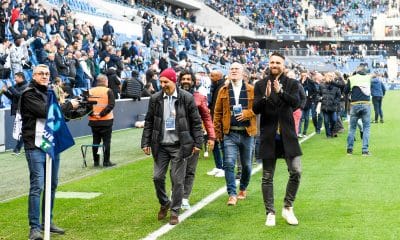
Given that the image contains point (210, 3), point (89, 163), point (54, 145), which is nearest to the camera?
point (54, 145)

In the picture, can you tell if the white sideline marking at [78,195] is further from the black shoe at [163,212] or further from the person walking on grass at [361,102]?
the person walking on grass at [361,102]

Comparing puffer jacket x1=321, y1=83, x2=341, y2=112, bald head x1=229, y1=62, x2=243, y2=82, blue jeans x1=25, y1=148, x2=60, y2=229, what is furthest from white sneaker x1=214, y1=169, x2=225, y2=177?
puffer jacket x1=321, y1=83, x2=341, y2=112

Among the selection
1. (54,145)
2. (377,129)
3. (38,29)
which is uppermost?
(38,29)

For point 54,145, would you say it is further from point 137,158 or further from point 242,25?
point 242,25

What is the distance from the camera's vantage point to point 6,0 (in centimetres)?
2169

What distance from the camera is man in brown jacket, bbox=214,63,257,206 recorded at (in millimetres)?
9414

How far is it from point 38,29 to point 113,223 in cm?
1476

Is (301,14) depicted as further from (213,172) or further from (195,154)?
(195,154)

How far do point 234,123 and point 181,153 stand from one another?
4.37ft

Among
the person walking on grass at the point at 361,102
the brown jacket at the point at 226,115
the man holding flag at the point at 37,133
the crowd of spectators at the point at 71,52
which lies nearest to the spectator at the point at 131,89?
the crowd of spectators at the point at 71,52

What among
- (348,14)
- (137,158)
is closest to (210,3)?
(348,14)

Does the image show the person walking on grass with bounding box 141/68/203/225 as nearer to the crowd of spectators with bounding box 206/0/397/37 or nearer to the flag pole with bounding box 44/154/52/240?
the flag pole with bounding box 44/154/52/240

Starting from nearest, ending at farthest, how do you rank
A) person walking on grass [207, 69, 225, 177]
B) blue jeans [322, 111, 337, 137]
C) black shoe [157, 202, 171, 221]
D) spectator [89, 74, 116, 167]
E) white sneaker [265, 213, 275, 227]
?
white sneaker [265, 213, 275, 227] → black shoe [157, 202, 171, 221] → person walking on grass [207, 69, 225, 177] → spectator [89, 74, 116, 167] → blue jeans [322, 111, 337, 137]

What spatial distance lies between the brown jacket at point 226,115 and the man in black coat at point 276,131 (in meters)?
1.31
